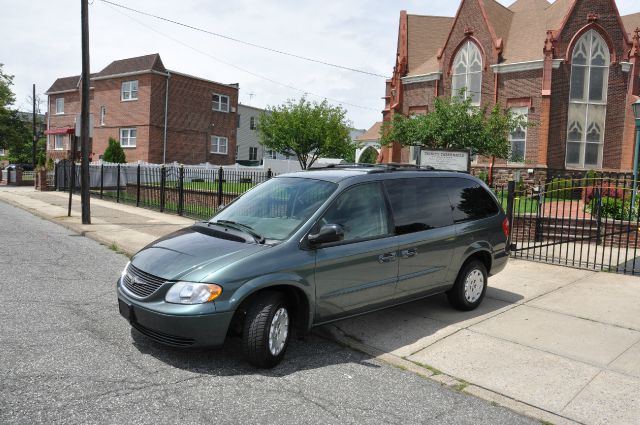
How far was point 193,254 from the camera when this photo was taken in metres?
4.72

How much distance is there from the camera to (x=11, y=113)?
45.2 m

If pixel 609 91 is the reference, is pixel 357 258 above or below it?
below

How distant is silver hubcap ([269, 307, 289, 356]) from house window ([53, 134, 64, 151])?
159 feet

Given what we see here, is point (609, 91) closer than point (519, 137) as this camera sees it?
Yes

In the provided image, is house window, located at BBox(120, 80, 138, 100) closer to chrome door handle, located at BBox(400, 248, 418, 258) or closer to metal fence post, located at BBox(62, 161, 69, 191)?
metal fence post, located at BBox(62, 161, 69, 191)

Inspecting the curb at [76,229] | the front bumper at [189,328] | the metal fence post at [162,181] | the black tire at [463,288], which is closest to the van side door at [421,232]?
the black tire at [463,288]

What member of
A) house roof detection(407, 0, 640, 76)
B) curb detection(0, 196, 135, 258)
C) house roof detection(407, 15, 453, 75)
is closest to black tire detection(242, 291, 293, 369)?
curb detection(0, 196, 135, 258)

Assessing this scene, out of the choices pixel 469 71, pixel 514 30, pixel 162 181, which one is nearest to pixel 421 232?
pixel 162 181

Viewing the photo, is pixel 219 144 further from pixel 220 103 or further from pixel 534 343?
pixel 534 343

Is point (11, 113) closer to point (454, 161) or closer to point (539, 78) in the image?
point (539, 78)

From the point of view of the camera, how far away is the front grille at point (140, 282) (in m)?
4.56

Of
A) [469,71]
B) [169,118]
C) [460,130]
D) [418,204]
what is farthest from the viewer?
[169,118]

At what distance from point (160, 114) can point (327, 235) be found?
123ft

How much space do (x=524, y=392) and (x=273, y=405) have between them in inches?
82.5
